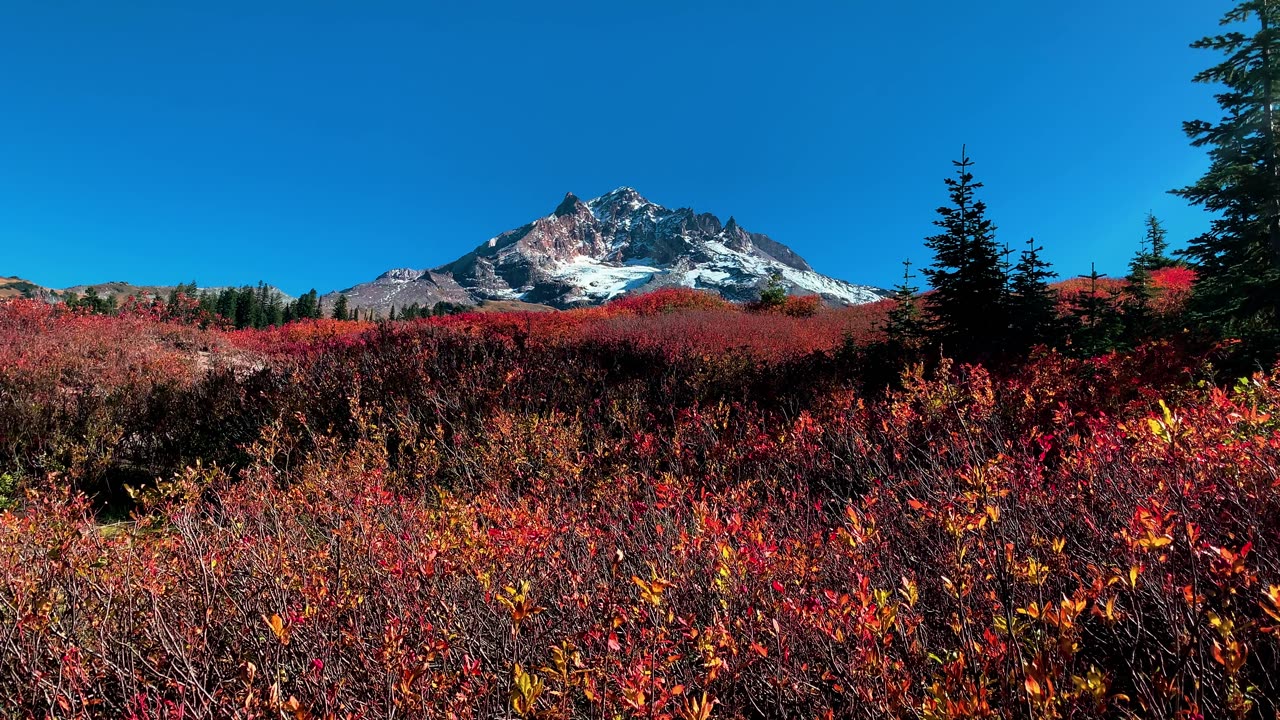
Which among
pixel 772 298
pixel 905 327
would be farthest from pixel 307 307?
pixel 905 327

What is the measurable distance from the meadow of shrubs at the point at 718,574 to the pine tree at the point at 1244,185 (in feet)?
10.5

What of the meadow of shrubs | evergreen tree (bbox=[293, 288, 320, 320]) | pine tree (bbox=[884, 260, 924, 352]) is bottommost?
the meadow of shrubs

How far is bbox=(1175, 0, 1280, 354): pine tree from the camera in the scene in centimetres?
816

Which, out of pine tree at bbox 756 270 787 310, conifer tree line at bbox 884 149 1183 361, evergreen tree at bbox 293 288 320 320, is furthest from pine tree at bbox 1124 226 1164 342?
evergreen tree at bbox 293 288 320 320

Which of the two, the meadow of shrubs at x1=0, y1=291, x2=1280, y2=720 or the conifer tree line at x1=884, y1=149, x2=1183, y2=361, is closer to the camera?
the meadow of shrubs at x1=0, y1=291, x2=1280, y2=720

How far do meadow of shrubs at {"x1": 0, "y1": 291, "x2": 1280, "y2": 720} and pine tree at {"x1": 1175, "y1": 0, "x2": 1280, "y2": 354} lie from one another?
3.20m

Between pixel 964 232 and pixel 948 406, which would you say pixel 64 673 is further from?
pixel 964 232

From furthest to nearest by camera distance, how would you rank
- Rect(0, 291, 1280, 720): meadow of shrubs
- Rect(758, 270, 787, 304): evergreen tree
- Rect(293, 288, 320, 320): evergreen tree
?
Rect(293, 288, 320, 320): evergreen tree → Rect(758, 270, 787, 304): evergreen tree → Rect(0, 291, 1280, 720): meadow of shrubs

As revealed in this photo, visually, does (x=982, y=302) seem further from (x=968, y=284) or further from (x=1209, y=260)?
(x=1209, y=260)

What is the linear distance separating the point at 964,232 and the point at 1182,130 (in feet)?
13.0

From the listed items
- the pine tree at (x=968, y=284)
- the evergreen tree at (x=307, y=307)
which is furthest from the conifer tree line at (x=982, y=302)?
the evergreen tree at (x=307, y=307)

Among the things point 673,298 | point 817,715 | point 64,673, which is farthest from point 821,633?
point 673,298

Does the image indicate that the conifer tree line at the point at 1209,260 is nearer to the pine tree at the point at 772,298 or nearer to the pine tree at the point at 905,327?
the pine tree at the point at 905,327

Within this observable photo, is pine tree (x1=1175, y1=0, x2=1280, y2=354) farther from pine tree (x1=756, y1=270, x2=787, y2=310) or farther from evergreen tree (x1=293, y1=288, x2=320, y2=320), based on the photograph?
evergreen tree (x1=293, y1=288, x2=320, y2=320)
